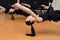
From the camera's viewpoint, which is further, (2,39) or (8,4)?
(8,4)

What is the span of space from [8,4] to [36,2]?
3.33ft

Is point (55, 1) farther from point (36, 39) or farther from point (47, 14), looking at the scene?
point (36, 39)

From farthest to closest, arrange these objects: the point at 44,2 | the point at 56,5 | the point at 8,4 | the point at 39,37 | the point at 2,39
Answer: the point at 8,4 < the point at 44,2 < the point at 56,5 < the point at 39,37 < the point at 2,39

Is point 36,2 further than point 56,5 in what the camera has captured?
Yes

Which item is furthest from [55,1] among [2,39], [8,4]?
[2,39]

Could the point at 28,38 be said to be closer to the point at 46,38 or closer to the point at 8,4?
the point at 46,38

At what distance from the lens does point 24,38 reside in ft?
8.34

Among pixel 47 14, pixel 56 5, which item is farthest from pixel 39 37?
pixel 56 5

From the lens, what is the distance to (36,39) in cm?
252

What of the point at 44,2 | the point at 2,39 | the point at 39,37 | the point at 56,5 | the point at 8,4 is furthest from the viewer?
the point at 8,4

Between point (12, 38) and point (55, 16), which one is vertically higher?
point (55, 16)

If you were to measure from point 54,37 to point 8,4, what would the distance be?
335 cm

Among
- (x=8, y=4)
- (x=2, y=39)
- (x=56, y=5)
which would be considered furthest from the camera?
(x=8, y=4)

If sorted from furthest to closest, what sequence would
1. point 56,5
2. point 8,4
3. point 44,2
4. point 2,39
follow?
point 8,4 → point 44,2 → point 56,5 → point 2,39
